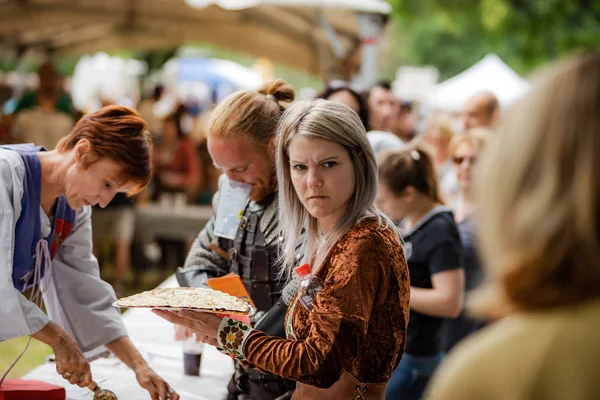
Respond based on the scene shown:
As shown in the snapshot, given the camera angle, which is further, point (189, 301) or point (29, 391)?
point (29, 391)

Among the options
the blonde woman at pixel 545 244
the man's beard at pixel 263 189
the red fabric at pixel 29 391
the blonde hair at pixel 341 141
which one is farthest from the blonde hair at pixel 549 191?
the red fabric at pixel 29 391

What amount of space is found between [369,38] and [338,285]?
6002 mm

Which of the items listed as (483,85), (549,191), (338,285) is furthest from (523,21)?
(549,191)

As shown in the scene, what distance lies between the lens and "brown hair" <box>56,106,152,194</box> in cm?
240

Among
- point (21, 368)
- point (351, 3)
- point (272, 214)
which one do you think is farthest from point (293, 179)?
point (351, 3)

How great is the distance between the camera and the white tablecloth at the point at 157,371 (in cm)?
263

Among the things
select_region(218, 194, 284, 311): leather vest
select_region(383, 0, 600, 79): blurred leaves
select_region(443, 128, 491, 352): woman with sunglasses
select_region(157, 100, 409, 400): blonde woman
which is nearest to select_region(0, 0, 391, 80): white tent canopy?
select_region(443, 128, 491, 352): woman with sunglasses

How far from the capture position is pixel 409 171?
131 inches

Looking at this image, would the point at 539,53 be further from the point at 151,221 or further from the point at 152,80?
the point at 151,221

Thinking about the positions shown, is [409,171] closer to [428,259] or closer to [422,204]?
[422,204]

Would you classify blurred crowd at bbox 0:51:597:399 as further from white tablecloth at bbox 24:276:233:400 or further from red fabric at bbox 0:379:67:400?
red fabric at bbox 0:379:67:400

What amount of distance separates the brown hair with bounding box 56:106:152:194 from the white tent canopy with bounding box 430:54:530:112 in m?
11.1

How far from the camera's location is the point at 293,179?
197 cm

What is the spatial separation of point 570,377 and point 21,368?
209 inches
